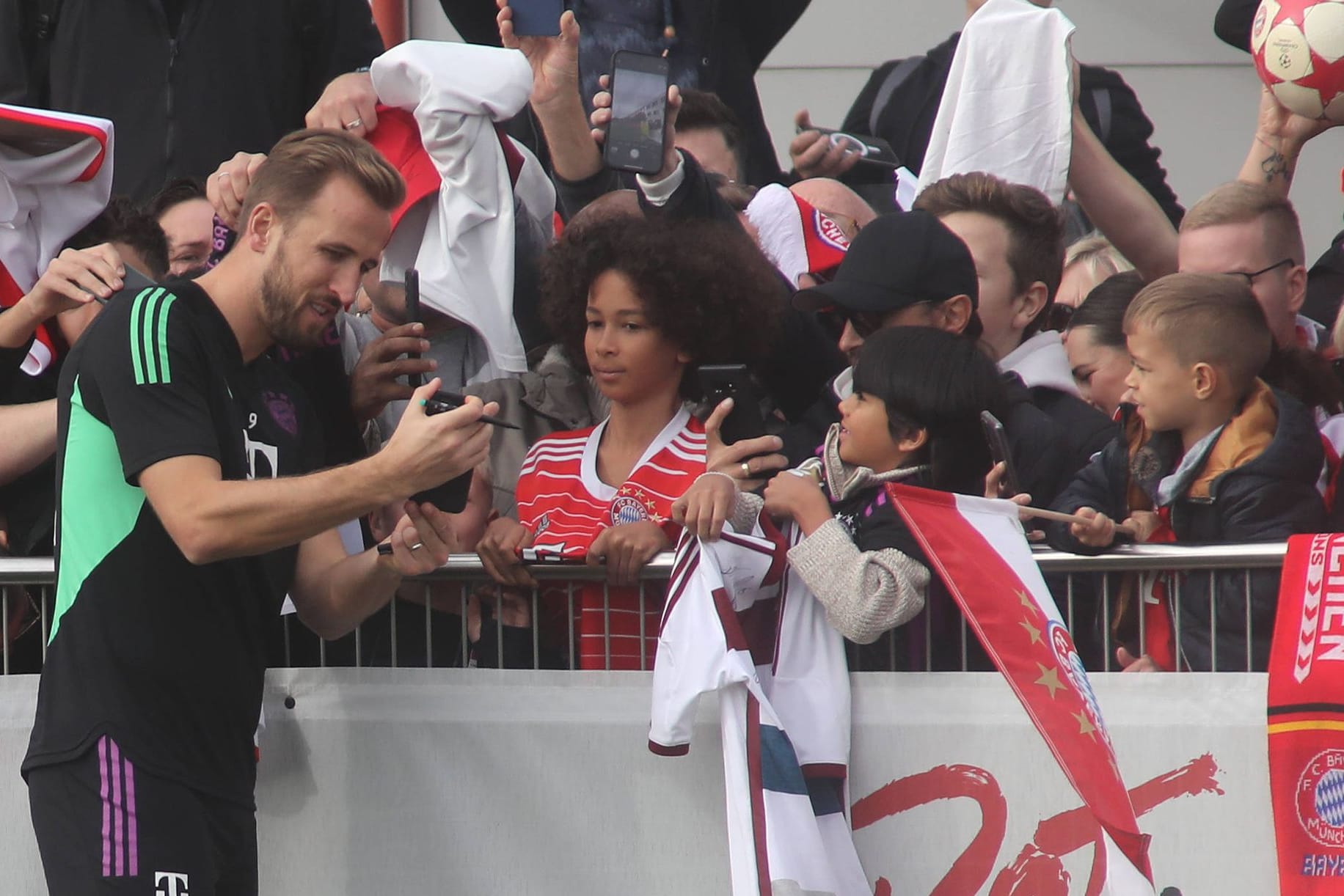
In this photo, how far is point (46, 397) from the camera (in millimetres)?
4500

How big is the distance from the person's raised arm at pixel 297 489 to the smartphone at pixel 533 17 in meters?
1.65

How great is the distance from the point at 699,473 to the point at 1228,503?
3.70 feet

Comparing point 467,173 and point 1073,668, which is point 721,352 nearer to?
point 467,173

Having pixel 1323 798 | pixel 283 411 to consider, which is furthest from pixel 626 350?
pixel 1323 798

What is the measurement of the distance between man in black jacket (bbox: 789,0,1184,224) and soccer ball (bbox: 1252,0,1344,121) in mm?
1350

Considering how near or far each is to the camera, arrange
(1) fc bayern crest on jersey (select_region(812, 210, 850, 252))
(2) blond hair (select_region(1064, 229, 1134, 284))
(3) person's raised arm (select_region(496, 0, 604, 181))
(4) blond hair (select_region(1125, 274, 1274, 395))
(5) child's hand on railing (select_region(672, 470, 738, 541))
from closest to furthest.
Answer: (5) child's hand on railing (select_region(672, 470, 738, 541)) → (4) blond hair (select_region(1125, 274, 1274, 395)) → (3) person's raised arm (select_region(496, 0, 604, 181)) → (1) fc bayern crest on jersey (select_region(812, 210, 850, 252)) → (2) blond hair (select_region(1064, 229, 1134, 284))

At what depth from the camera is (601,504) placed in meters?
4.29

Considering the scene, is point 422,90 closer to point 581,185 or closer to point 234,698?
point 581,185

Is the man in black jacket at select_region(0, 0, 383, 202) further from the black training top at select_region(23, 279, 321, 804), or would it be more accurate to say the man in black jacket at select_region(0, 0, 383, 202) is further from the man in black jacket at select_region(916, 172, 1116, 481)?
the black training top at select_region(23, 279, 321, 804)

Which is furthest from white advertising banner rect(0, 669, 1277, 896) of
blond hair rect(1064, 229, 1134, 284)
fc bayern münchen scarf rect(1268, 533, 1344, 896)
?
blond hair rect(1064, 229, 1134, 284)

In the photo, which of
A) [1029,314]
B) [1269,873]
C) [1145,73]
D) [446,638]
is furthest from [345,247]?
[1145,73]

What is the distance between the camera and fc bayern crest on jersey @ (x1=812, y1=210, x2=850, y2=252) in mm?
5402

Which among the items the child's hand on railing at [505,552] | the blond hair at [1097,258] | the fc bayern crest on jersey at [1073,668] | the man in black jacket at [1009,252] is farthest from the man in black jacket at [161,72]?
the fc bayern crest on jersey at [1073,668]

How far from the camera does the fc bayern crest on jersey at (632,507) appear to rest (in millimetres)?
4234
